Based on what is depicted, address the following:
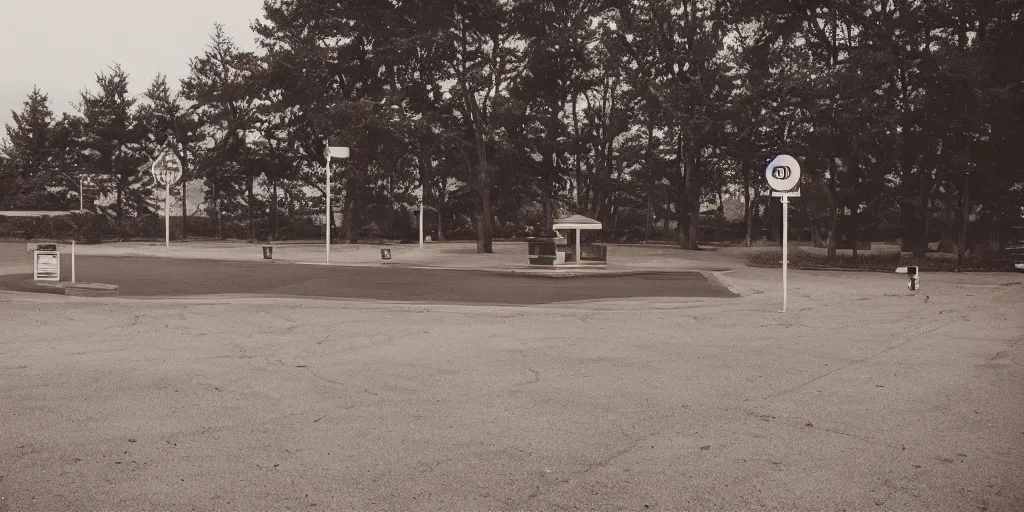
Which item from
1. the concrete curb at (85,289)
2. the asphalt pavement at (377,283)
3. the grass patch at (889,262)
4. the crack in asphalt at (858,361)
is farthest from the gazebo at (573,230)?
the crack in asphalt at (858,361)

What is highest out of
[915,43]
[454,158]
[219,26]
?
[219,26]

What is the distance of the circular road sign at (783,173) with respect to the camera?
1320 centimetres

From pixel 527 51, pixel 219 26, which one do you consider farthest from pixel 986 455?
pixel 219 26

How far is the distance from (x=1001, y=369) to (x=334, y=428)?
6568mm

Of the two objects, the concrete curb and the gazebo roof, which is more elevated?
the gazebo roof

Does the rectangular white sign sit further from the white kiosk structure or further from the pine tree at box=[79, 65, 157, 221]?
the pine tree at box=[79, 65, 157, 221]

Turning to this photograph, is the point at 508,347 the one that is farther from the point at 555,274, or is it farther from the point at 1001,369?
the point at 555,274

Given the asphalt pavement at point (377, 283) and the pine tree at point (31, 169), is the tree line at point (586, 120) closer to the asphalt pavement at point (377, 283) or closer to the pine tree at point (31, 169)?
the pine tree at point (31, 169)

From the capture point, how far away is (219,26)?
5750cm

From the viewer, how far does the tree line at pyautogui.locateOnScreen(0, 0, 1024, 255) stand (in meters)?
27.4

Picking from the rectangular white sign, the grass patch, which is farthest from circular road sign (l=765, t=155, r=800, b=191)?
the grass patch

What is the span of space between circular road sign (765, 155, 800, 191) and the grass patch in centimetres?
1514

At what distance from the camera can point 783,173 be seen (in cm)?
1332

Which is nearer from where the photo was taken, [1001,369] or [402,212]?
[1001,369]
